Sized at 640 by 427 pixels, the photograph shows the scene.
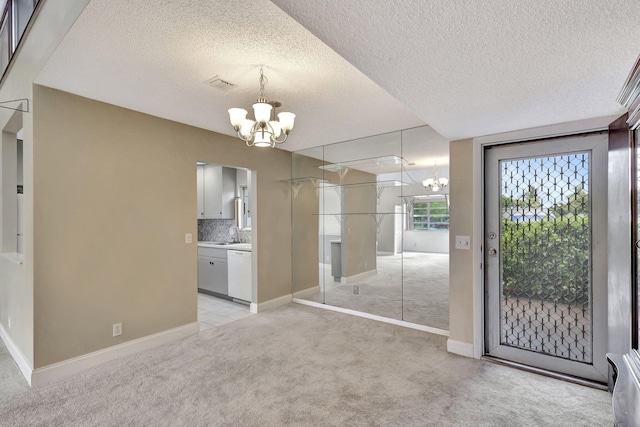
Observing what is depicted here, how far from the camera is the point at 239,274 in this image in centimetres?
477

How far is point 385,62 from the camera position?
1645 mm

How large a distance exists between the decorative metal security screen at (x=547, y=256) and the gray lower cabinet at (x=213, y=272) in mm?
3862

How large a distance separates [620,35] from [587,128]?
141 centimetres

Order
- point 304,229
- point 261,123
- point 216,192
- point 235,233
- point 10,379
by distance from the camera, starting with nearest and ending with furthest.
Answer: point 261,123 < point 10,379 < point 304,229 < point 216,192 < point 235,233

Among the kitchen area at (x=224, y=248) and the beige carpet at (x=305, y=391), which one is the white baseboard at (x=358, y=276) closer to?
the beige carpet at (x=305, y=391)

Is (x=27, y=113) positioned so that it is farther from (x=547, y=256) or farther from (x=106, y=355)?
(x=547, y=256)

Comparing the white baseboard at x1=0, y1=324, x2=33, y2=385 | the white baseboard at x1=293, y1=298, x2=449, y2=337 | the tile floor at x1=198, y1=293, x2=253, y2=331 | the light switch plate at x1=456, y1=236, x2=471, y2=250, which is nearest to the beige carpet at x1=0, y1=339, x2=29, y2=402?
the white baseboard at x1=0, y1=324, x2=33, y2=385

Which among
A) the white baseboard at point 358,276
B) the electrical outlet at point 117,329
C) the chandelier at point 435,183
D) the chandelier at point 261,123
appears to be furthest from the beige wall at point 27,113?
the white baseboard at point 358,276

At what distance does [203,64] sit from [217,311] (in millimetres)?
3457

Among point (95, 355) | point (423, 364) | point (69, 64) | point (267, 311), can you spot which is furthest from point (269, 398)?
point (69, 64)

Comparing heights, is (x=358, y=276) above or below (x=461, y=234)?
below

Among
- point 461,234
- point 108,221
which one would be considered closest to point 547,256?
point 461,234

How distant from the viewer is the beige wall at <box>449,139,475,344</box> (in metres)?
3.11

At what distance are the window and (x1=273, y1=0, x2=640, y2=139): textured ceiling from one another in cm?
145
